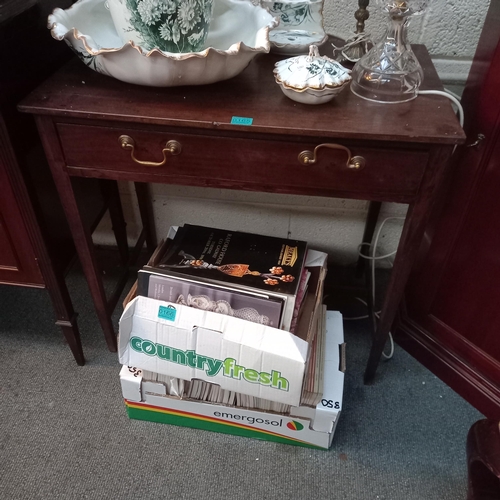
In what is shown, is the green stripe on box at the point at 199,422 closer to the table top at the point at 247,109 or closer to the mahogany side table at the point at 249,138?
the mahogany side table at the point at 249,138

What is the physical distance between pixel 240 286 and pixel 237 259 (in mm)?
104

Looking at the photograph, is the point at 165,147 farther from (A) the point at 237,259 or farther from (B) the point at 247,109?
(A) the point at 237,259

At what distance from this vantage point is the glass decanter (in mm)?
808

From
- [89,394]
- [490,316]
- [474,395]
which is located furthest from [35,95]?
[474,395]

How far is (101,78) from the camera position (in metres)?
0.86

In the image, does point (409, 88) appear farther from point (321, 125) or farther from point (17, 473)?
point (17, 473)

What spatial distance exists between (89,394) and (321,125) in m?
0.87

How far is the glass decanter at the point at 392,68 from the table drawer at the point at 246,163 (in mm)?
132

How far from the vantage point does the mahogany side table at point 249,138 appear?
746 mm

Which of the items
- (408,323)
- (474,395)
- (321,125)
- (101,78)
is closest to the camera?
(321,125)

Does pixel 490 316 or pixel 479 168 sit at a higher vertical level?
pixel 479 168

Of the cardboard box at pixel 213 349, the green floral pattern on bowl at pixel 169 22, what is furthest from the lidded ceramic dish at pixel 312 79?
the cardboard box at pixel 213 349

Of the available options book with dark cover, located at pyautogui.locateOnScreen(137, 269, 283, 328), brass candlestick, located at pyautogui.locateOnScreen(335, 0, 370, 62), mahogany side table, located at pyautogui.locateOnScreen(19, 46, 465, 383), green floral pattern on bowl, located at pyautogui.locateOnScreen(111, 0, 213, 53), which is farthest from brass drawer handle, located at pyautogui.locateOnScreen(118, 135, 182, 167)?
brass candlestick, located at pyautogui.locateOnScreen(335, 0, 370, 62)

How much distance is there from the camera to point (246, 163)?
798mm
